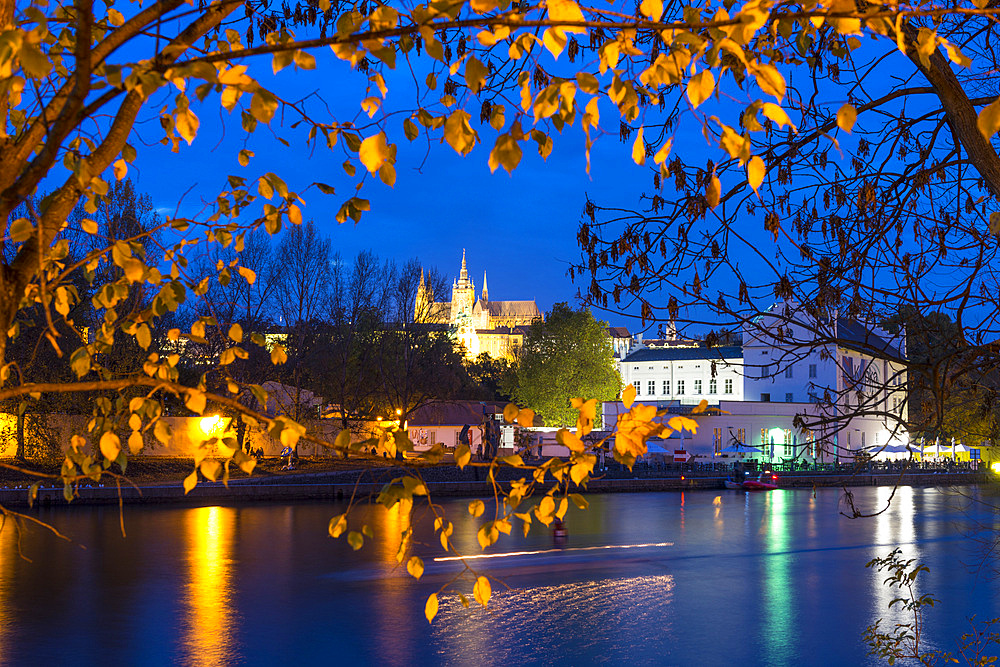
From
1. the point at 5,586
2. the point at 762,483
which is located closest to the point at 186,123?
the point at 5,586

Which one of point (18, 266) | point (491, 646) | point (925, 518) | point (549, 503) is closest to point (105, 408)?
point (18, 266)

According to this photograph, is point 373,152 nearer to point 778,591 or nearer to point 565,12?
point 565,12

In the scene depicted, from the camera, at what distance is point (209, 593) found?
20406mm

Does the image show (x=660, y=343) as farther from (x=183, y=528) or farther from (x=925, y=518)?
(x=183, y=528)

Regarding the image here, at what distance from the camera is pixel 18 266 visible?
10.1ft

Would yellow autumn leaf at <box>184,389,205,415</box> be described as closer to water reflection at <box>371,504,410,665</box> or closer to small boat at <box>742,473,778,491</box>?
water reflection at <box>371,504,410,665</box>

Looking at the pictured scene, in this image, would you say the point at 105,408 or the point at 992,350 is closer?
the point at 105,408

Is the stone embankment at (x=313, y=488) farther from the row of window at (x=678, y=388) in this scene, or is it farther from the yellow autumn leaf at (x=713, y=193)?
the row of window at (x=678, y=388)

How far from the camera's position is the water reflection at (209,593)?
15.9 meters

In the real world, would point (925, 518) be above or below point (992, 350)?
below

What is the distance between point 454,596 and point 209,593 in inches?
222

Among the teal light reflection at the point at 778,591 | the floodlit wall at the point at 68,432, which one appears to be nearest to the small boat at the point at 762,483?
the teal light reflection at the point at 778,591

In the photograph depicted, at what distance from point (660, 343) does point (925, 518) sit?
73.7 metres

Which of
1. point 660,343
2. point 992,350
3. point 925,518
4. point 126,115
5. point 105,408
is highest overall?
point 660,343
